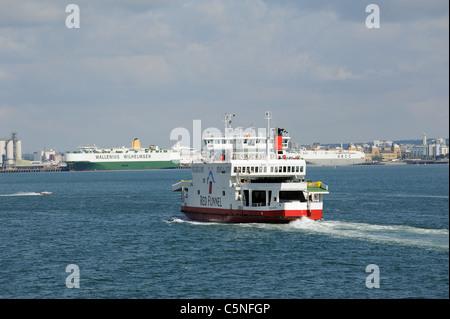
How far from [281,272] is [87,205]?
2159 inches

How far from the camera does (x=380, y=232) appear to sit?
161 ft

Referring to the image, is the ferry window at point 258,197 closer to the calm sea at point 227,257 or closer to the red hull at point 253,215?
the red hull at point 253,215

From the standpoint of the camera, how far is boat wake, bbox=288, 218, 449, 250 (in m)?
43.9

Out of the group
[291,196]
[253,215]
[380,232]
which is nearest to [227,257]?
[253,215]

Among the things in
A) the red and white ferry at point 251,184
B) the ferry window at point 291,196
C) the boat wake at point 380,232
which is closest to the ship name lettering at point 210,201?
the red and white ferry at point 251,184

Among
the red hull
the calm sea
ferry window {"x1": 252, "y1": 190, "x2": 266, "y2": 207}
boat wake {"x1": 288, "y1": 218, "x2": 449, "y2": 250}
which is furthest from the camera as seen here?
ferry window {"x1": 252, "y1": 190, "x2": 266, "y2": 207}

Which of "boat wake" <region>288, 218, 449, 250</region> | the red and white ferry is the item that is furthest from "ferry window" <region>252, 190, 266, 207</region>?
"boat wake" <region>288, 218, 449, 250</region>

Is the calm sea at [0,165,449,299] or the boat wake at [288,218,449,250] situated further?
the boat wake at [288,218,449,250]

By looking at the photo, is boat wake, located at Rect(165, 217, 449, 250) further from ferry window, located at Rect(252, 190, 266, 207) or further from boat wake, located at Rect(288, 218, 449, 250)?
ferry window, located at Rect(252, 190, 266, 207)

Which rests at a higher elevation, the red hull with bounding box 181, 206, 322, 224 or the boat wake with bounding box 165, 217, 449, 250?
the red hull with bounding box 181, 206, 322, 224

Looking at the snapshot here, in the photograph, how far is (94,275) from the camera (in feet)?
119

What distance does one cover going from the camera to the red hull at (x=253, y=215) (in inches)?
2039
